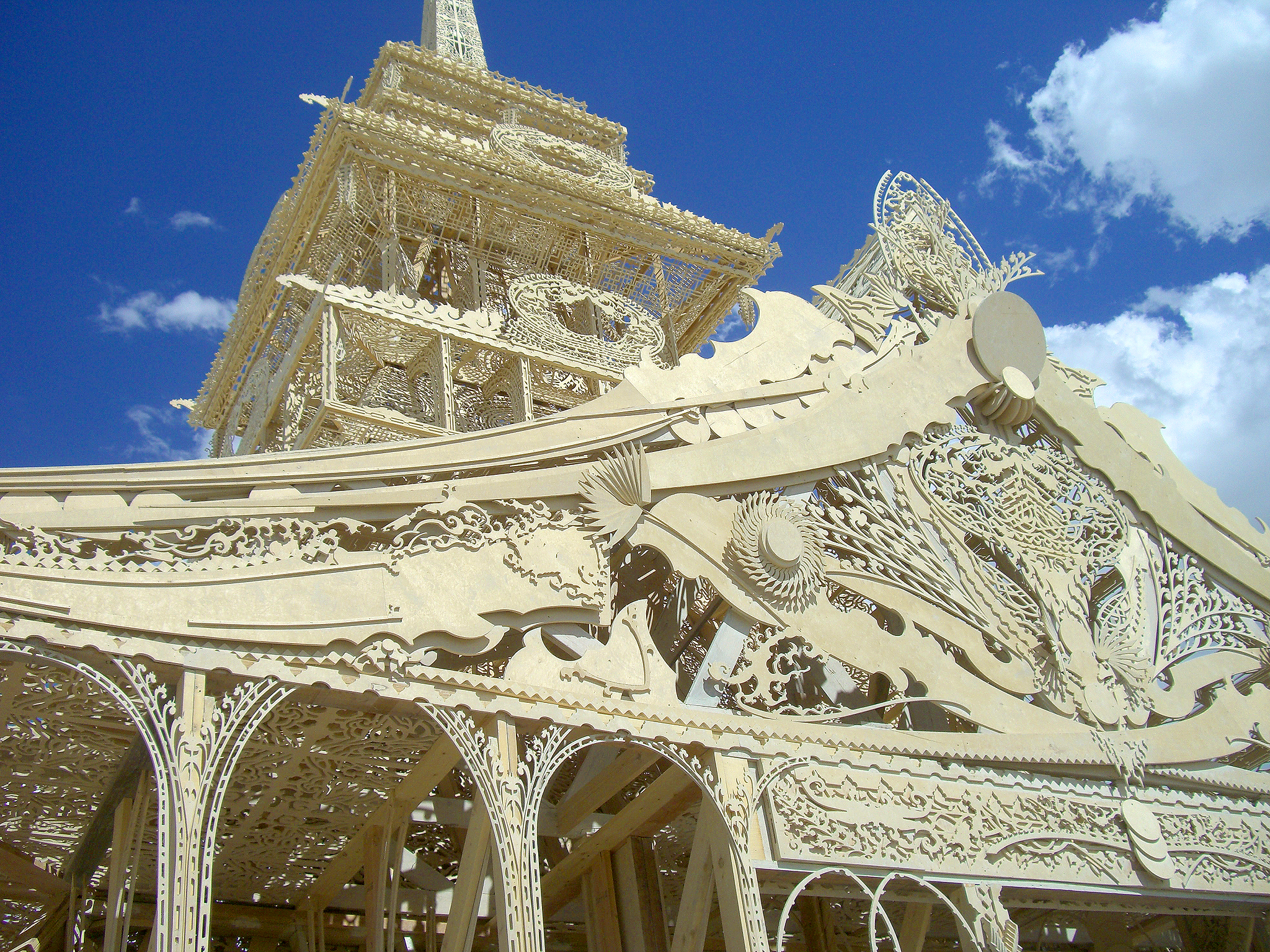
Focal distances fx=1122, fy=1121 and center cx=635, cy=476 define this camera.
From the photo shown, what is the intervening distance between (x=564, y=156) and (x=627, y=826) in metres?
11.1

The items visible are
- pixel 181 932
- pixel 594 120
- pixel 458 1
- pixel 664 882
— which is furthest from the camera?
pixel 458 1

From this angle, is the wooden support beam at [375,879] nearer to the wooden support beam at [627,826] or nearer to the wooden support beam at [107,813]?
the wooden support beam at [627,826]

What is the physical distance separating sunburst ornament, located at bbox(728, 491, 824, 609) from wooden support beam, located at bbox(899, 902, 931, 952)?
1821 mm

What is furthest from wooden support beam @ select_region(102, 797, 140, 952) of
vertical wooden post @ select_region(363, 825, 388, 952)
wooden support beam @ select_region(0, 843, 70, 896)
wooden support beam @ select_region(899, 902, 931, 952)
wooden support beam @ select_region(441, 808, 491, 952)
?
wooden support beam @ select_region(899, 902, 931, 952)

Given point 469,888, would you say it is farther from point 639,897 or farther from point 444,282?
point 444,282

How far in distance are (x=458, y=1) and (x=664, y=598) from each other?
58.8 feet

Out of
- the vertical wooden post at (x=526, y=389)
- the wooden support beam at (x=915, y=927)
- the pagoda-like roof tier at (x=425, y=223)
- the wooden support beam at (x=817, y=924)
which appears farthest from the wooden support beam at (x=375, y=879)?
the pagoda-like roof tier at (x=425, y=223)

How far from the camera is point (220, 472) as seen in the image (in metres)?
5.29

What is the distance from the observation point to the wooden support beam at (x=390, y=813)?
5.62 meters

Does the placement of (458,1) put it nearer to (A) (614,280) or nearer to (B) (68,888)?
(A) (614,280)

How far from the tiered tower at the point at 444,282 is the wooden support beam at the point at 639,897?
4.70m

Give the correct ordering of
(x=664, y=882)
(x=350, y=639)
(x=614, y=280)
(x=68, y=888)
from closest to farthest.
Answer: (x=350, y=639) → (x=68, y=888) → (x=664, y=882) → (x=614, y=280)

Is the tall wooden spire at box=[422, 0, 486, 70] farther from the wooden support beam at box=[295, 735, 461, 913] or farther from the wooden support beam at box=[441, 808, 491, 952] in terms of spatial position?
the wooden support beam at box=[441, 808, 491, 952]

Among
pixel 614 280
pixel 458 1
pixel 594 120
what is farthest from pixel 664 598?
pixel 458 1
